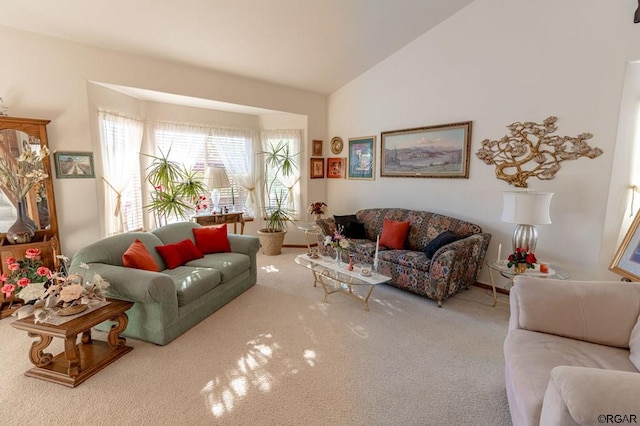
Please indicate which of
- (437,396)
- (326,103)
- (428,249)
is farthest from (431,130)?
(437,396)

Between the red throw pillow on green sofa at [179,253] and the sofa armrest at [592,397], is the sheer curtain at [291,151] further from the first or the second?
the sofa armrest at [592,397]

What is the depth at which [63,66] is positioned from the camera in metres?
3.38

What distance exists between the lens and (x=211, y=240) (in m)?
3.99

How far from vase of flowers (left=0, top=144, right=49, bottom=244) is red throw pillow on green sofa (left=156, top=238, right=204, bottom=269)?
1.27 m

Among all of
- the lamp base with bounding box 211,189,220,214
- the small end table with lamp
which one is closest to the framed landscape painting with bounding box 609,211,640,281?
the small end table with lamp

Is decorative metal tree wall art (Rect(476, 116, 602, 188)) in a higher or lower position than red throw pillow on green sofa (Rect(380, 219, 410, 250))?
higher

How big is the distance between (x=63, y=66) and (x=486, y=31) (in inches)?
195

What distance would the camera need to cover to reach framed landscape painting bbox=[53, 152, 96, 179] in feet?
11.3

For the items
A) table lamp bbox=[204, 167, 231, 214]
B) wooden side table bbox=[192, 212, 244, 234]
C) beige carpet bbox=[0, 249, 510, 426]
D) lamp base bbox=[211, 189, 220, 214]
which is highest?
table lamp bbox=[204, 167, 231, 214]

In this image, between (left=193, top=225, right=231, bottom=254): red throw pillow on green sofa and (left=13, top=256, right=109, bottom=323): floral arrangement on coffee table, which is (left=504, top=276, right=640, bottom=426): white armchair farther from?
(left=193, top=225, right=231, bottom=254): red throw pillow on green sofa

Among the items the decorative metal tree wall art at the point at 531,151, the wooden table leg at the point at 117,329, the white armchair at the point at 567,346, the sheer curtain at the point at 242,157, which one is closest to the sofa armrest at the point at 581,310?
the white armchair at the point at 567,346

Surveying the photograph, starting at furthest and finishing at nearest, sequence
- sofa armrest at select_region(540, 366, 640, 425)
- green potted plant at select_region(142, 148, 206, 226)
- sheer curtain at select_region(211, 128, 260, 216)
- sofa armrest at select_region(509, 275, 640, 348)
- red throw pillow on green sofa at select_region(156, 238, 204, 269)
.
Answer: sheer curtain at select_region(211, 128, 260, 216), green potted plant at select_region(142, 148, 206, 226), red throw pillow on green sofa at select_region(156, 238, 204, 269), sofa armrest at select_region(509, 275, 640, 348), sofa armrest at select_region(540, 366, 640, 425)

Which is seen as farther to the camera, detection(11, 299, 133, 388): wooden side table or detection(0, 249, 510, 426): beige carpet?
detection(11, 299, 133, 388): wooden side table

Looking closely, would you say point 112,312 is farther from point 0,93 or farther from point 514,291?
point 514,291
